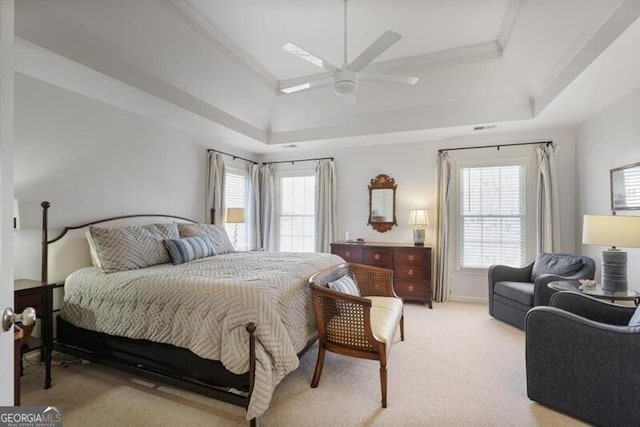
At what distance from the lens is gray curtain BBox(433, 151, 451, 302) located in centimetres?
491

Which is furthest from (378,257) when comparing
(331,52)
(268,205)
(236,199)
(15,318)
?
(15,318)

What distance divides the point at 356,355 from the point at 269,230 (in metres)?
4.04

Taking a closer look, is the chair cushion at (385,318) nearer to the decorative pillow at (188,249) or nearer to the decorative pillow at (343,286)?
the decorative pillow at (343,286)

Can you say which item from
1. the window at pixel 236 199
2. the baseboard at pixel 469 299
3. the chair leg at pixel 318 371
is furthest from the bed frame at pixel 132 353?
the baseboard at pixel 469 299

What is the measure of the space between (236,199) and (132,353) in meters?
3.46

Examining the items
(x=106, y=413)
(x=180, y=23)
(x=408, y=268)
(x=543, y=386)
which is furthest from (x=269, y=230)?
(x=543, y=386)

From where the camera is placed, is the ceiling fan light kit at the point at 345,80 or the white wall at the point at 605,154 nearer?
the ceiling fan light kit at the point at 345,80

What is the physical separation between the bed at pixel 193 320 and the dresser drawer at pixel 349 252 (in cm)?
201

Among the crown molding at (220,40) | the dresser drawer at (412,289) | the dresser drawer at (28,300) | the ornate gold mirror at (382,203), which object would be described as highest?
the crown molding at (220,40)

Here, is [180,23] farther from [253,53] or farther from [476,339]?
[476,339]

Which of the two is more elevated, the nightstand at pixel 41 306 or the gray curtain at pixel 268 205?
the gray curtain at pixel 268 205

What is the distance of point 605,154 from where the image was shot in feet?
12.0

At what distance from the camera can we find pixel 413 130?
15.1 ft

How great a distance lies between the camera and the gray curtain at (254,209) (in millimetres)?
5965
